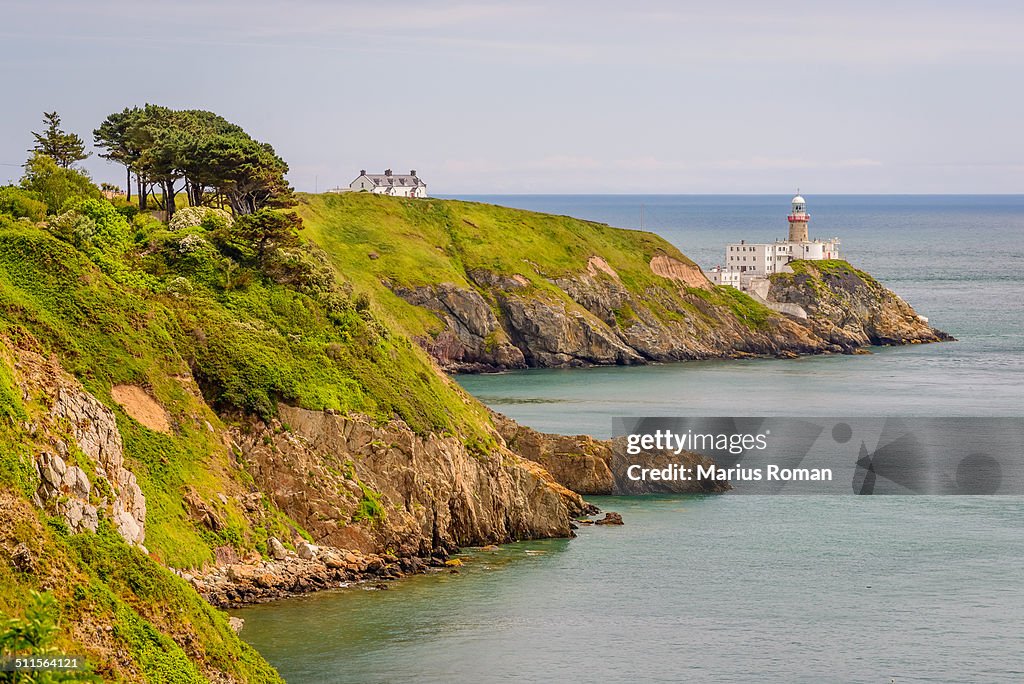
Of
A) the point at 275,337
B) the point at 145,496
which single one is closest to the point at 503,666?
the point at 145,496

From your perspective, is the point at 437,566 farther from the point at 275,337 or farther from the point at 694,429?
the point at 694,429

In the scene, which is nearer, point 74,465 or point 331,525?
point 74,465

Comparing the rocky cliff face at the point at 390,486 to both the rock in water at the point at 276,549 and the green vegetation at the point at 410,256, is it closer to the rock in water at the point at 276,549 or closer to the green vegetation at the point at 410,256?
the rock in water at the point at 276,549

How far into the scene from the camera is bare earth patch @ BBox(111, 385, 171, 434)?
238ft

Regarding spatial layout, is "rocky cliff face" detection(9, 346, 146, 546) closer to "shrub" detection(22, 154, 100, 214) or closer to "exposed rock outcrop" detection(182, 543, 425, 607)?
"exposed rock outcrop" detection(182, 543, 425, 607)

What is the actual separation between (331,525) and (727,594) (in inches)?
793

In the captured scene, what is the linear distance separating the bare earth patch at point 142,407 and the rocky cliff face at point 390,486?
4.54m

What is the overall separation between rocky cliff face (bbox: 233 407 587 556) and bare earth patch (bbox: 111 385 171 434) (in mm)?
4544

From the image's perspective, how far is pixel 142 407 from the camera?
2879 inches

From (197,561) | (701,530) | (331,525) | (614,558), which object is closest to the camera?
(197,561)

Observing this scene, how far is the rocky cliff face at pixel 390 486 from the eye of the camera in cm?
7581

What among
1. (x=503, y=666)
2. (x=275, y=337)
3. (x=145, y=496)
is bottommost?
(x=503, y=666)

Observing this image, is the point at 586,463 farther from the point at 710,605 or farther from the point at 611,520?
the point at 710,605

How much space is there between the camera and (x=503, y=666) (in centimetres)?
6297
